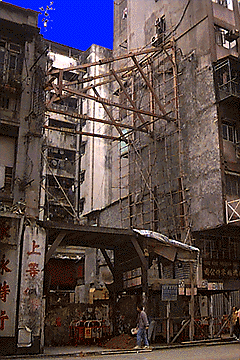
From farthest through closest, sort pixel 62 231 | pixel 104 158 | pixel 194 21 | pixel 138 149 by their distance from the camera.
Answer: pixel 104 158, pixel 138 149, pixel 194 21, pixel 62 231

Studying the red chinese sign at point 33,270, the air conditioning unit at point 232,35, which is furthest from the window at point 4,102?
the air conditioning unit at point 232,35

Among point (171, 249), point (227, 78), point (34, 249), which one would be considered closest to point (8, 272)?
point (34, 249)

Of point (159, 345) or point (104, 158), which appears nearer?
point (159, 345)

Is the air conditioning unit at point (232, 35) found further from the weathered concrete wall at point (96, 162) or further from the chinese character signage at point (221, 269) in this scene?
the weathered concrete wall at point (96, 162)

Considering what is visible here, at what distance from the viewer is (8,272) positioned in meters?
14.2

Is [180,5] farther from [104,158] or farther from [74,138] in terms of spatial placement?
[74,138]

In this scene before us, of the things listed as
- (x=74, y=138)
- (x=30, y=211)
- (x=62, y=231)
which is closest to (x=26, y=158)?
(x=30, y=211)

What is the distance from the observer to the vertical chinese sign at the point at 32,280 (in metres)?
14.1

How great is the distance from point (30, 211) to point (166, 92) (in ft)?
44.1

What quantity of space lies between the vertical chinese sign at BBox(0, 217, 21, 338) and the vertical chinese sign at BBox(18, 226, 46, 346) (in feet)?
0.77

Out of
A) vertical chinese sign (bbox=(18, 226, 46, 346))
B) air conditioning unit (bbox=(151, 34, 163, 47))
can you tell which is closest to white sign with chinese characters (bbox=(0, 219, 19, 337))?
vertical chinese sign (bbox=(18, 226, 46, 346))

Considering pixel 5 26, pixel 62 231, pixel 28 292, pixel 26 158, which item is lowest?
pixel 28 292

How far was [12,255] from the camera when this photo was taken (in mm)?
14391

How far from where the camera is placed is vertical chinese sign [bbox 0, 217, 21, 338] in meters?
13.8
